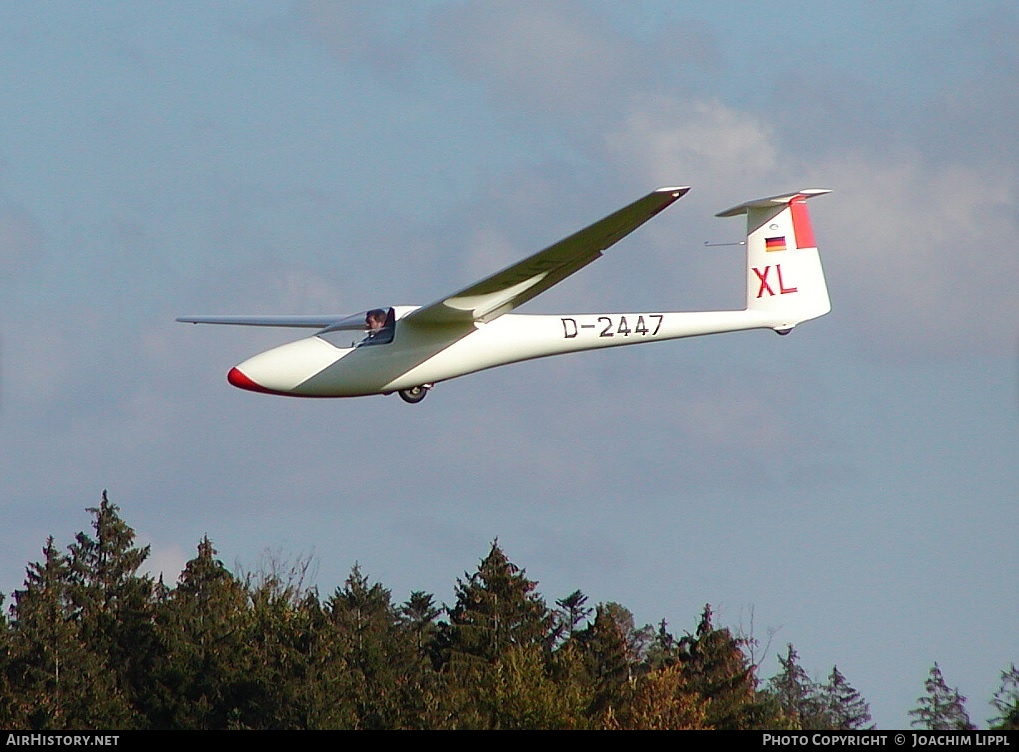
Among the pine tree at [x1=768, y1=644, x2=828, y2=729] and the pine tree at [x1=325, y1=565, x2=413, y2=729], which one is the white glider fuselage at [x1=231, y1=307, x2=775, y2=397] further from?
the pine tree at [x1=768, y1=644, x2=828, y2=729]

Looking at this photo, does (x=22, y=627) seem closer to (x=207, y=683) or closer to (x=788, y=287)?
(x=207, y=683)

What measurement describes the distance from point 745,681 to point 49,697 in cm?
2461

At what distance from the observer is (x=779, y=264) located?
101ft

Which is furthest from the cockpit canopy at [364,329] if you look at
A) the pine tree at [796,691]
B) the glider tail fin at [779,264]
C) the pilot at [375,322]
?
the pine tree at [796,691]

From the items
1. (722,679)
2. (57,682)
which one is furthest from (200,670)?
(722,679)

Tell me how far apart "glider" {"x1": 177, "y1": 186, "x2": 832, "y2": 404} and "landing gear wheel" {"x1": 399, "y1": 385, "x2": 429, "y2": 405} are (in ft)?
0.07

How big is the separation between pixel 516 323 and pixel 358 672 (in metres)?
33.4

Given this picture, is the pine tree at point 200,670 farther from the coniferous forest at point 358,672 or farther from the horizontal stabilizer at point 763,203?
the horizontal stabilizer at point 763,203

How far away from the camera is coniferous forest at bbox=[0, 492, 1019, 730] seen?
53906 millimetres

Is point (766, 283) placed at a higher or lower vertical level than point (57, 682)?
higher

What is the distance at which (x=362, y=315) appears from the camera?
1046 inches

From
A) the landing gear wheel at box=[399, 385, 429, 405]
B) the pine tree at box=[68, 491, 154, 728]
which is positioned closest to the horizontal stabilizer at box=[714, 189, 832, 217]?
the landing gear wheel at box=[399, 385, 429, 405]

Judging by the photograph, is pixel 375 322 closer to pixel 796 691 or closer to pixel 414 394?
pixel 414 394

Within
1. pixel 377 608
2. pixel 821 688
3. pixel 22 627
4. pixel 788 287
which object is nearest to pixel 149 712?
pixel 22 627
